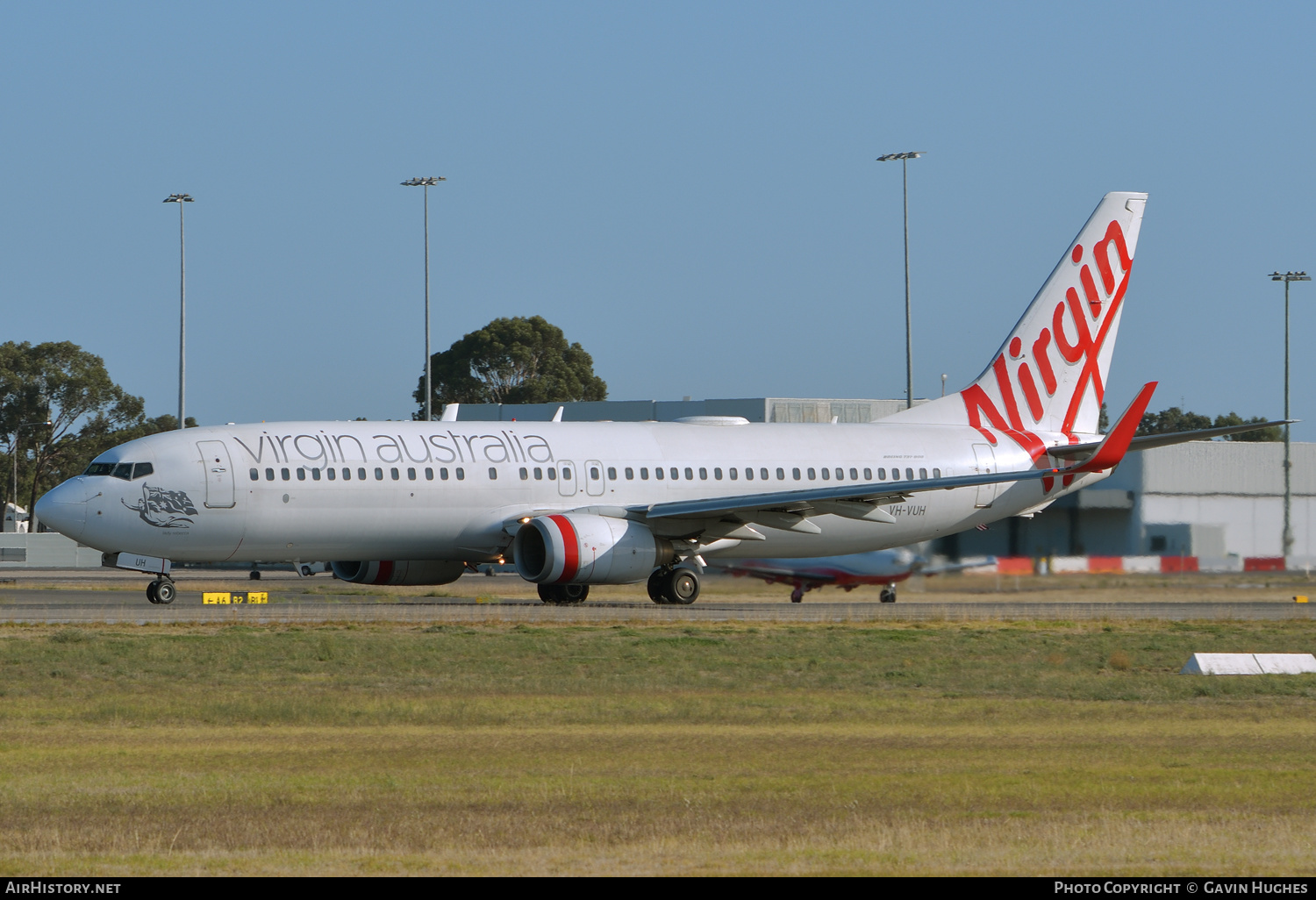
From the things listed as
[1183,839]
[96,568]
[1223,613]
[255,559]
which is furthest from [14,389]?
[1183,839]

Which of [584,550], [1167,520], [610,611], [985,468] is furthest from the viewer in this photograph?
[985,468]

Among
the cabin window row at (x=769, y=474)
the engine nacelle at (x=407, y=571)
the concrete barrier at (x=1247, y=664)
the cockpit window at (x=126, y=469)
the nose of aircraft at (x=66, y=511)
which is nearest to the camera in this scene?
the concrete barrier at (x=1247, y=664)

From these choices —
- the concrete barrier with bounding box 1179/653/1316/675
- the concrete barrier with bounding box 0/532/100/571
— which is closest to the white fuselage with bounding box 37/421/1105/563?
the concrete barrier with bounding box 1179/653/1316/675

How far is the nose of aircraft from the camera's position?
3503 centimetres

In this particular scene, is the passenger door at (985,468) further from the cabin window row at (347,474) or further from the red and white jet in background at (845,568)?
the cabin window row at (347,474)

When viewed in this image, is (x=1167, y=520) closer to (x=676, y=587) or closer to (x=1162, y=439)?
(x=1162, y=439)

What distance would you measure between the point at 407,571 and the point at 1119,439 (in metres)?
16.6

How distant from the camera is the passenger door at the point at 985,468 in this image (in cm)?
4312

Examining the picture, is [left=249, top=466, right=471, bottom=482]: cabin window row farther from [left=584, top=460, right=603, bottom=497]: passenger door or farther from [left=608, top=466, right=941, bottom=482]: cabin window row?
[left=608, top=466, right=941, bottom=482]: cabin window row

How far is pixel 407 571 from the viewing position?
130ft

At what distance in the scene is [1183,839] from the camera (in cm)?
1149

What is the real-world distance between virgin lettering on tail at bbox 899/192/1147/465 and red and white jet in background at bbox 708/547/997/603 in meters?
6.23

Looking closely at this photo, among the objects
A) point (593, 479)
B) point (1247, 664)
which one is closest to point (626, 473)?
point (593, 479)

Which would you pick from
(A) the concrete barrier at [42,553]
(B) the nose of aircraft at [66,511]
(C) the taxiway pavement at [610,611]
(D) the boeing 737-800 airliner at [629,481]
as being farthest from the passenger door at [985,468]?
(A) the concrete barrier at [42,553]
